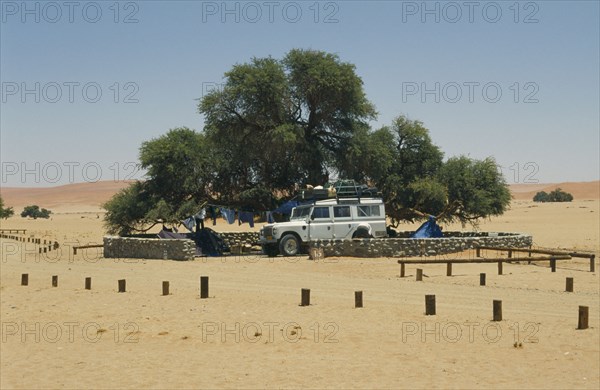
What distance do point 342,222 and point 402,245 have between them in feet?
8.70

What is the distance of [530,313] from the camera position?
51.6 ft

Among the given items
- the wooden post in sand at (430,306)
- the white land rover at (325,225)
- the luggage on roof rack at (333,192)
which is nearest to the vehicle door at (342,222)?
the white land rover at (325,225)

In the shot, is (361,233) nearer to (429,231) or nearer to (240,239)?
(429,231)

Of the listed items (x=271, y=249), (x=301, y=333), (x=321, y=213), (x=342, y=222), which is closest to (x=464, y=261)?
(x=342, y=222)

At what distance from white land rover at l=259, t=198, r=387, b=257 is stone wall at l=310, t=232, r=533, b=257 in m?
1.17

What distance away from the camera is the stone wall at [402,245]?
28156 millimetres

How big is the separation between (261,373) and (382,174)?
28034 mm

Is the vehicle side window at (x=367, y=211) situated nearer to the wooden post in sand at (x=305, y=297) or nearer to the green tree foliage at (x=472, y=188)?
the green tree foliage at (x=472, y=188)

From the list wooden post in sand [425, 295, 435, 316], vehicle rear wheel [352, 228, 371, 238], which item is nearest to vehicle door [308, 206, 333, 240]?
vehicle rear wheel [352, 228, 371, 238]

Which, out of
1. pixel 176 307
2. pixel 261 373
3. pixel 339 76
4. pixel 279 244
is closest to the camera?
pixel 261 373

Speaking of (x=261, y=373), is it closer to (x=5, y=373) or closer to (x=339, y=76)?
(x=5, y=373)

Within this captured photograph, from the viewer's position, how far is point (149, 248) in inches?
1190

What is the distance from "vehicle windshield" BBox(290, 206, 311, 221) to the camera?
29475 mm

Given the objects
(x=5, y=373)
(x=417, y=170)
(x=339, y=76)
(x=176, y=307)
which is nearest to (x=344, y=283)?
(x=176, y=307)
